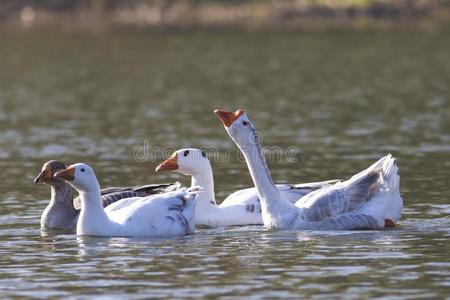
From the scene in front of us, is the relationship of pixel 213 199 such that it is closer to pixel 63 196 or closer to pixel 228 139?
pixel 63 196

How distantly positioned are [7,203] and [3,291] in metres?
6.60

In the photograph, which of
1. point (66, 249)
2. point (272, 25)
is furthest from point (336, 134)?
point (272, 25)

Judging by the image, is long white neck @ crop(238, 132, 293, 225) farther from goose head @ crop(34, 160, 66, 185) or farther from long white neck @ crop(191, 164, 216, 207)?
goose head @ crop(34, 160, 66, 185)

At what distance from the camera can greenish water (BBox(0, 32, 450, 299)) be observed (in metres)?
13.9

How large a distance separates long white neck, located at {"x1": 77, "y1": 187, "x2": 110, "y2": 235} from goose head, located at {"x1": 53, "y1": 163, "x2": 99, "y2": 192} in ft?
0.23

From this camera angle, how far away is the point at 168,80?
42.5 m

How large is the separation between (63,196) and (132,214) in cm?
188

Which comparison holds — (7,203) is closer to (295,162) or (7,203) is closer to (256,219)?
(256,219)

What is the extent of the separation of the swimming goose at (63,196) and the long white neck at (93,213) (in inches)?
49.5

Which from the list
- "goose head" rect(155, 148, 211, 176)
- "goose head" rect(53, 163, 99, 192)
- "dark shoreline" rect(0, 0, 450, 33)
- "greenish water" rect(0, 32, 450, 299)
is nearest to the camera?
"greenish water" rect(0, 32, 450, 299)

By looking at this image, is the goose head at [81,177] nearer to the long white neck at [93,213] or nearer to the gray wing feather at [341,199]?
the long white neck at [93,213]

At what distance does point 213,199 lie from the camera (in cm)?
1853

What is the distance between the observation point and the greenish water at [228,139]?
45.7ft

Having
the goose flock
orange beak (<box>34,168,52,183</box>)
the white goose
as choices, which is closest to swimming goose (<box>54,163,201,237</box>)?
the goose flock
